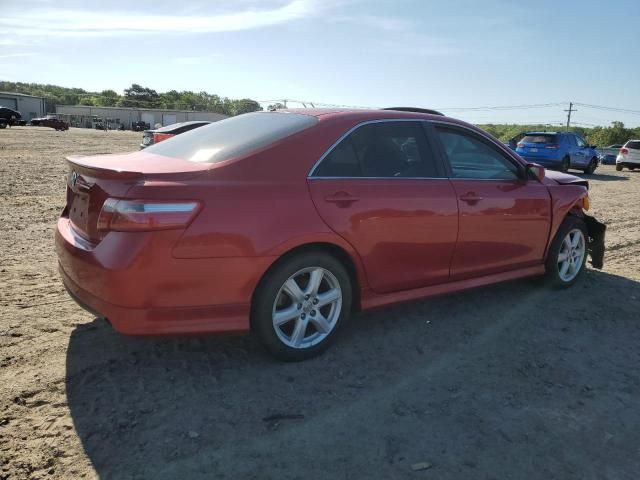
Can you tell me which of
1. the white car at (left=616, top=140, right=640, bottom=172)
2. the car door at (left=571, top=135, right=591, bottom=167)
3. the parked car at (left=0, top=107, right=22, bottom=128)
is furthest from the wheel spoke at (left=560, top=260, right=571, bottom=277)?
the parked car at (left=0, top=107, right=22, bottom=128)

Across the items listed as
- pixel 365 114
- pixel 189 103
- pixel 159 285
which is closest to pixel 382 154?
pixel 365 114

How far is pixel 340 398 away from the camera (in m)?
3.12

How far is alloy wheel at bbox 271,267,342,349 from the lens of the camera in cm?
342

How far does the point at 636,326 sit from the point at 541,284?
0.99 m

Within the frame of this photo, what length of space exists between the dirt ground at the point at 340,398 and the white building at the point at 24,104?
87924 mm

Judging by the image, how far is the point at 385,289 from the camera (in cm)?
388

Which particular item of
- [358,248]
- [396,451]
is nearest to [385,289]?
[358,248]

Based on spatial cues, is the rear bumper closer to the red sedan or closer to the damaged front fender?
the red sedan

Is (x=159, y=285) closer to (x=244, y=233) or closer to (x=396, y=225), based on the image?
(x=244, y=233)

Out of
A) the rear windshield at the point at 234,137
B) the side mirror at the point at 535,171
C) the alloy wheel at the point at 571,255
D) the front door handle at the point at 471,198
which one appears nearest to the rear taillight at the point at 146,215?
the rear windshield at the point at 234,137

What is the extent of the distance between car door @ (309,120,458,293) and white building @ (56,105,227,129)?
80.8m

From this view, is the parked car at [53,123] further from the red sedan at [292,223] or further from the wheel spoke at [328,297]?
the wheel spoke at [328,297]

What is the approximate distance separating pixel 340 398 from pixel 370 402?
0.57ft

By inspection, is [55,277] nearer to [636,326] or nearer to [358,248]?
[358,248]
